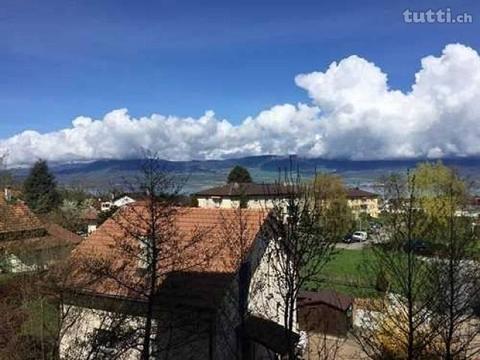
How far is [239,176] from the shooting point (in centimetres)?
8562

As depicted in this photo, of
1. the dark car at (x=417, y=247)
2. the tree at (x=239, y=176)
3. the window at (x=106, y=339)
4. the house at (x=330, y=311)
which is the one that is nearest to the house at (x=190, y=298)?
the window at (x=106, y=339)

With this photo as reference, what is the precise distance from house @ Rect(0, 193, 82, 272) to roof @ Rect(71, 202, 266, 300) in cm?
233

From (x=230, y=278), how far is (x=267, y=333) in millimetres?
2154

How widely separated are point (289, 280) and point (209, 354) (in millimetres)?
7207

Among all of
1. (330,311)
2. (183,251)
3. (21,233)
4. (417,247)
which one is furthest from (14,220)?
(417,247)

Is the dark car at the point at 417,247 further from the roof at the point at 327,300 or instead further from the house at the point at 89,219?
the house at the point at 89,219

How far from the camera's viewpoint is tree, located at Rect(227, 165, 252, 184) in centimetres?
8550

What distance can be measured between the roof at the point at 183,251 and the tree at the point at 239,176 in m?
65.9

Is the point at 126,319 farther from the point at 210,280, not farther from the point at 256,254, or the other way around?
the point at 256,254

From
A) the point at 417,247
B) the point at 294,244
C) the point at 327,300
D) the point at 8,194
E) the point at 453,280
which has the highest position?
the point at 294,244

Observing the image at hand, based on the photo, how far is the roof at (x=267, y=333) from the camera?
15.5 meters

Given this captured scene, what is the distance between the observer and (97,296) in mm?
16469

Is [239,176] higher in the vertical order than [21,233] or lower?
higher

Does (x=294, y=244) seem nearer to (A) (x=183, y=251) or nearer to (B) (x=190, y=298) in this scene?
(A) (x=183, y=251)
